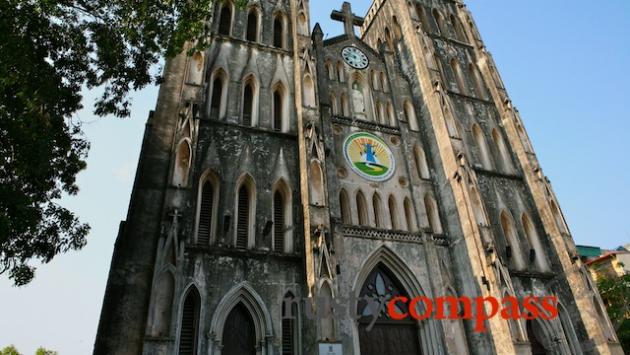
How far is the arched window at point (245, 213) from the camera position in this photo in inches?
485

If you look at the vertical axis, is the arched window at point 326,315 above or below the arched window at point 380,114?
below

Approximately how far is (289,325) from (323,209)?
325cm

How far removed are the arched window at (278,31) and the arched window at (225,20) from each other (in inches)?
72.9

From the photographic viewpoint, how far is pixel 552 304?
14367 millimetres

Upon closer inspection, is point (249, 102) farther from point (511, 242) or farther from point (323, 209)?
point (511, 242)

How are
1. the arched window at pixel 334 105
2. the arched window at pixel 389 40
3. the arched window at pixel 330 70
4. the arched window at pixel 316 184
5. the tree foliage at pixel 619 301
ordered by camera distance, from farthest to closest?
1. the arched window at pixel 389 40
2. the tree foliage at pixel 619 301
3. the arched window at pixel 330 70
4. the arched window at pixel 334 105
5. the arched window at pixel 316 184

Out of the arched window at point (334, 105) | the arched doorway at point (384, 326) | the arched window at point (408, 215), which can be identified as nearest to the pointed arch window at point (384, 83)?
the arched window at point (334, 105)

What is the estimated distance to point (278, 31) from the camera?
60.6ft

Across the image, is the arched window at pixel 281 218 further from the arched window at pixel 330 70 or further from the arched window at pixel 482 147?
the arched window at pixel 482 147

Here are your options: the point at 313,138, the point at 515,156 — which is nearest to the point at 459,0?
the point at 515,156

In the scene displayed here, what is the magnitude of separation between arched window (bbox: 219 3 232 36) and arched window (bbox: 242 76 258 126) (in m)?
2.71

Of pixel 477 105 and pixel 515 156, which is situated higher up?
pixel 477 105

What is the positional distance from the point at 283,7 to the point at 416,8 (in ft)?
26.7

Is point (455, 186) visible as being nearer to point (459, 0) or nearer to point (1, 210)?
point (1, 210)
